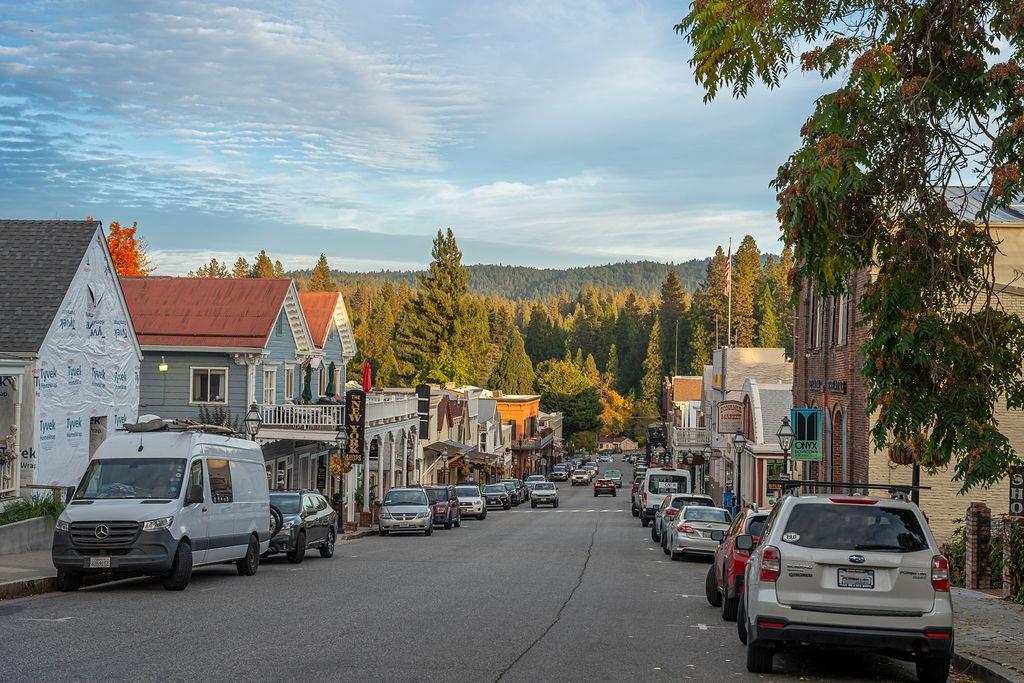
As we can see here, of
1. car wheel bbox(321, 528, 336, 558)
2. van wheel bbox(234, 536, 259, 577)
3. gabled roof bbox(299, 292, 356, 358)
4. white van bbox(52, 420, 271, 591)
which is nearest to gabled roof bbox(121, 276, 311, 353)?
gabled roof bbox(299, 292, 356, 358)

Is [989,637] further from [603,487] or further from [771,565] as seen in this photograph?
[603,487]

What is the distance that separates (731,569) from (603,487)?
220 ft

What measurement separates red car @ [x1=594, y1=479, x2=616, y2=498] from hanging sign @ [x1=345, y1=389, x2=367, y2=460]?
40409 mm

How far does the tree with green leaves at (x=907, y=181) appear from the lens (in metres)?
11.3

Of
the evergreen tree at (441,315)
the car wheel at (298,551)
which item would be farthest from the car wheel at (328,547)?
the evergreen tree at (441,315)

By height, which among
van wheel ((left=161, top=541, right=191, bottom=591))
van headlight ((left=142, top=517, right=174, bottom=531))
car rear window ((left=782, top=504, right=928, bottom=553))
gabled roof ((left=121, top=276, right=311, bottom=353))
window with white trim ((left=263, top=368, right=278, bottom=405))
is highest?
gabled roof ((left=121, top=276, right=311, bottom=353))

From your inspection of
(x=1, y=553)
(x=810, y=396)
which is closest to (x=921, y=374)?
(x=1, y=553)

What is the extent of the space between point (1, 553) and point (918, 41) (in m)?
17.4

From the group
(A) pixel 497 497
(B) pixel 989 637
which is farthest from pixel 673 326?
(B) pixel 989 637

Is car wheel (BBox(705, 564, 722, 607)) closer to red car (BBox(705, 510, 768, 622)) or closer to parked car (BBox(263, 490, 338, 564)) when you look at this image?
red car (BBox(705, 510, 768, 622))

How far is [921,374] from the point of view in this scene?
475 inches

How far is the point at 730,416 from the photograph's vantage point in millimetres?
53000

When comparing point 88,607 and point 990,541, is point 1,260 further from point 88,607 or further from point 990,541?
point 990,541

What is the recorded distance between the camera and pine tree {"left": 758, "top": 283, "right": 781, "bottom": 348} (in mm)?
133625
